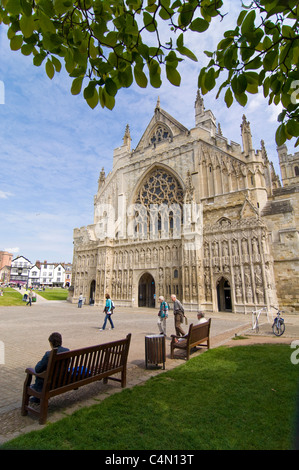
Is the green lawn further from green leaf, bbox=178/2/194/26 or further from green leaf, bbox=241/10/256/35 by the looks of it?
green leaf, bbox=241/10/256/35

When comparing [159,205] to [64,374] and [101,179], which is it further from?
[64,374]

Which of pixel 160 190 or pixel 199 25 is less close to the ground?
pixel 160 190

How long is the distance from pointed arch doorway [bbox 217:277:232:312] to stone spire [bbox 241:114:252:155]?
11805 mm

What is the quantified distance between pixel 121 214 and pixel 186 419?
90.3 ft

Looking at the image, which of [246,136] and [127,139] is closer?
[246,136]

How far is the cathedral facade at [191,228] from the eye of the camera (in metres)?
19.5

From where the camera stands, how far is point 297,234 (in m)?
19.3

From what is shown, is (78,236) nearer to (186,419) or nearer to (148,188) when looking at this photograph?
(148,188)

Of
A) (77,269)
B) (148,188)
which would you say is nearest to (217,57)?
(148,188)

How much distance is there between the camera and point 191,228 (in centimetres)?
2198

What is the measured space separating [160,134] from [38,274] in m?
76.9

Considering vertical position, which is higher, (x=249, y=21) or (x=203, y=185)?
(x=203, y=185)

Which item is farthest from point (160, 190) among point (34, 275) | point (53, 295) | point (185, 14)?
point (34, 275)

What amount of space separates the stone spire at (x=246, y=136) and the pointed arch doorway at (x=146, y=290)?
15449mm
